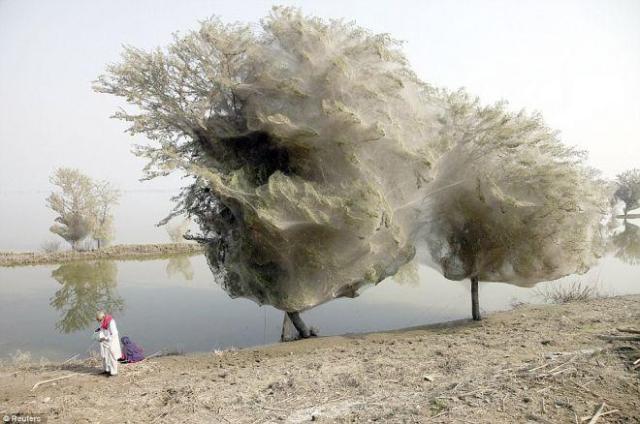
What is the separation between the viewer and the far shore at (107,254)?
27281 mm

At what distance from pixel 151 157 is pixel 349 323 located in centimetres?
813

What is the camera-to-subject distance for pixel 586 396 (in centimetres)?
564

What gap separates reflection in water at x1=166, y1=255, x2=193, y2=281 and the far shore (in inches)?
74.9

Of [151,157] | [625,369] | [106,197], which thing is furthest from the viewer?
[106,197]

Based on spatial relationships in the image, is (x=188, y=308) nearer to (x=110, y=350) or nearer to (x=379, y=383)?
(x=110, y=350)

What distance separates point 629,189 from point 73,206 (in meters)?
51.1

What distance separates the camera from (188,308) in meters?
17.0

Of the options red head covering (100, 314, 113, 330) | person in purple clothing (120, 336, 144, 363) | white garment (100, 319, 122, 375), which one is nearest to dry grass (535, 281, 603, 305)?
person in purple clothing (120, 336, 144, 363)

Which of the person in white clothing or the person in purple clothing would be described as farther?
the person in purple clothing

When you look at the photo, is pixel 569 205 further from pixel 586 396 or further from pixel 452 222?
pixel 586 396

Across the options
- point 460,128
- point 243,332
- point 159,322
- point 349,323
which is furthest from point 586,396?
point 159,322

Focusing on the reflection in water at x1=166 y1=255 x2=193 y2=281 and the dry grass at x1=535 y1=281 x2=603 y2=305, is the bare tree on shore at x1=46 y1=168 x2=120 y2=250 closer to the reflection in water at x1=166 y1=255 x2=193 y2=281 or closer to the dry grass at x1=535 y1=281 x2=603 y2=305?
the reflection in water at x1=166 y1=255 x2=193 y2=281

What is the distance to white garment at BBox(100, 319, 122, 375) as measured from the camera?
807cm

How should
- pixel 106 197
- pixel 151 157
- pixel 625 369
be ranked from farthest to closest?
pixel 106 197 → pixel 151 157 → pixel 625 369
